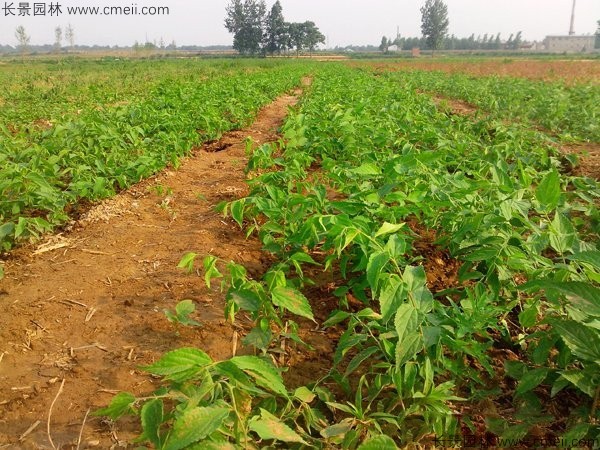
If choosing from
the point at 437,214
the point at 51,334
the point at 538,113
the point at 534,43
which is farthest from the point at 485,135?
the point at 534,43

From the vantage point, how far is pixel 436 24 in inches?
3280

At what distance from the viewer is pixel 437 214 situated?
8.73 ft

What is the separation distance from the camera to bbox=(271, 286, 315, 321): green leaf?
1.62 meters

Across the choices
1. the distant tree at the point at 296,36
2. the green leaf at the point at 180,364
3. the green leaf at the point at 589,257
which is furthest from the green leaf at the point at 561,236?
the distant tree at the point at 296,36

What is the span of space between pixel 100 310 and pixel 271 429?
1.52 meters

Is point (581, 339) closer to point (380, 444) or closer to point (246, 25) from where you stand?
point (380, 444)

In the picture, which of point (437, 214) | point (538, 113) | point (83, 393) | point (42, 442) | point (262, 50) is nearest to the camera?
point (42, 442)

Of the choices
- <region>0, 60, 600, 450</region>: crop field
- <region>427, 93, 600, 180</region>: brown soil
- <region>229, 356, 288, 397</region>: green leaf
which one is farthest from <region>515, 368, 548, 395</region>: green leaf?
<region>427, 93, 600, 180</region>: brown soil

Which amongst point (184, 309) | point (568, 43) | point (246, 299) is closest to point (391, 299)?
point (246, 299)

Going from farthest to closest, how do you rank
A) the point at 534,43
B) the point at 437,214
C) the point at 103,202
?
1. the point at 534,43
2. the point at 103,202
3. the point at 437,214

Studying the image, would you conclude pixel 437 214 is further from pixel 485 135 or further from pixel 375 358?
pixel 485 135

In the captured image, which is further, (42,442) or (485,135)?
(485,135)

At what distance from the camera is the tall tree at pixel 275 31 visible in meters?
80.1

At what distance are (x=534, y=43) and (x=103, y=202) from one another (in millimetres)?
122632
